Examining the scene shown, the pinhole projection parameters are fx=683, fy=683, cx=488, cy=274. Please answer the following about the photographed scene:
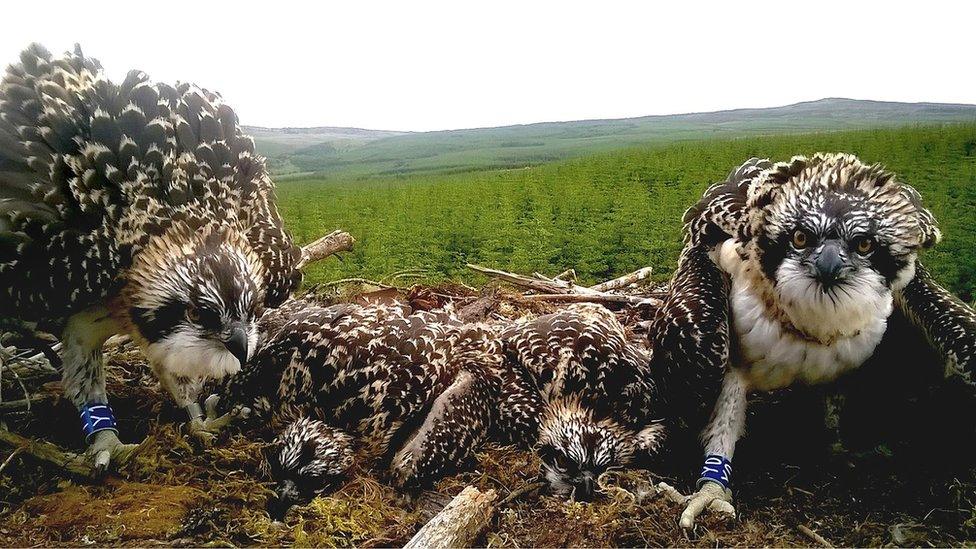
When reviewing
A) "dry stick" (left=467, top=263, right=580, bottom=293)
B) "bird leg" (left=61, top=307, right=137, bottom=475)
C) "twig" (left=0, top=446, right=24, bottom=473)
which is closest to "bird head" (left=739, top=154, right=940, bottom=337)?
"dry stick" (left=467, top=263, right=580, bottom=293)

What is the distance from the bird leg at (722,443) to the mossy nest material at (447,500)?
8 centimetres

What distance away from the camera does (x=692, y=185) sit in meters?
3.57

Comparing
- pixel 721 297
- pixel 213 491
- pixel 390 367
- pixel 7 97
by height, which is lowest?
pixel 213 491

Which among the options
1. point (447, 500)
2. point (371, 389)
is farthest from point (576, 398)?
point (371, 389)

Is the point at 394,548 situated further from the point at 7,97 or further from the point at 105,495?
the point at 7,97

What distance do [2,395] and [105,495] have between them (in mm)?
995

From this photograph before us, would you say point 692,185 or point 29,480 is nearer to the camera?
point 29,480

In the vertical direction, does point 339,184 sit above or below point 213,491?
above

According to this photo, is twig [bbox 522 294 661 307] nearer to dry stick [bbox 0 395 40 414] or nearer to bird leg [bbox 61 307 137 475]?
bird leg [bbox 61 307 137 475]

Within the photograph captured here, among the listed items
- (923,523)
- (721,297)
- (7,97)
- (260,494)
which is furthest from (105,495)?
(923,523)

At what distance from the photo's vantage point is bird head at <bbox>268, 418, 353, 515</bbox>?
242 cm

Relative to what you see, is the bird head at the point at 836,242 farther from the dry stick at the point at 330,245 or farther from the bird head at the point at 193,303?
the dry stick at the point at 330,245

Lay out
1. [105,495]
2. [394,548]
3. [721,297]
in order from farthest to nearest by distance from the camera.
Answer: [721,297]
[105,495]
[394,548]

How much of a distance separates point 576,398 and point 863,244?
4.00ft
